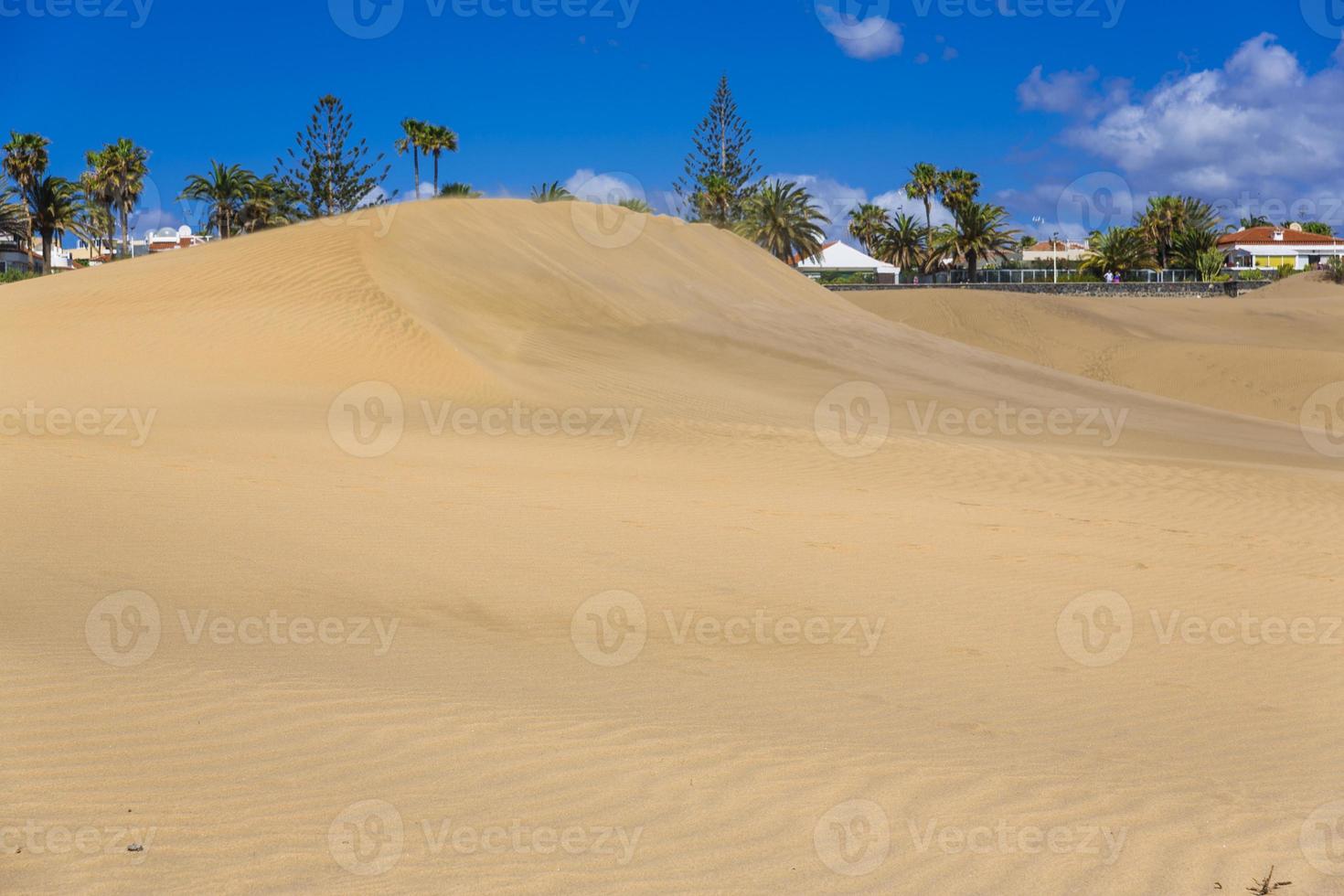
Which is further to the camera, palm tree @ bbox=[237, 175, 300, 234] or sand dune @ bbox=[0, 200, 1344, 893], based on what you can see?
palm tree @ bbox=[237, 175, 300, 234]

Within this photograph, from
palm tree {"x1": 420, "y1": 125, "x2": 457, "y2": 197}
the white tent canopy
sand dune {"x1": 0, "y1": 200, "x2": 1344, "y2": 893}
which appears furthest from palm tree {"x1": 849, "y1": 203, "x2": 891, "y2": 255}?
sand dune {"x1": 0, "y1": 200, "x2": 1344, "y2": 893}

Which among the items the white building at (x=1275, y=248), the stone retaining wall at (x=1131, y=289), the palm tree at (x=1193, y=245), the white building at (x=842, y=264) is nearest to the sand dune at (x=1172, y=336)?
the stone retaining wall at (x=1131, y=289)

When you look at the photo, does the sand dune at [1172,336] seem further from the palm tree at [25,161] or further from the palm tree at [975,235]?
the palm tree at [25,161]

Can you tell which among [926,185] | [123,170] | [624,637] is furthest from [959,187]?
[624,637]

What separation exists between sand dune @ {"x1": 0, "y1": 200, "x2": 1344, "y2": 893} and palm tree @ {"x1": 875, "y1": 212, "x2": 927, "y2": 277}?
6013cm

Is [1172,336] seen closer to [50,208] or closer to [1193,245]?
[1193,245]

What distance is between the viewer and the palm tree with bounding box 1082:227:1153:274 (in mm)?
68375

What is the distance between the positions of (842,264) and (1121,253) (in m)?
22.1

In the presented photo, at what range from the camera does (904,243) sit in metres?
78.8

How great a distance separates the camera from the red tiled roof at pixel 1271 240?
94688 millimetres

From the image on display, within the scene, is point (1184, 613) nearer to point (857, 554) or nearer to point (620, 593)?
point (857, 554)

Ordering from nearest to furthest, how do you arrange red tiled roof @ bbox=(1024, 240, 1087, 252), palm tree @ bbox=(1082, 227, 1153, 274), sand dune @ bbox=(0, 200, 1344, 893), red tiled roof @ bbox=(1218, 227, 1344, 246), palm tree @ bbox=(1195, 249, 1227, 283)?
sand dune @ bbox=(0, 200, 1344, 893), palm tree @ bbox=(1195, 249, 1227, 283), palm tree @ bbox=(1082, 227, 1153, 274), red tiled roof @ bbox=(1218, 227, 1344, 246), red tiled roof @ bbox=(1024, 240, 1087, 252)

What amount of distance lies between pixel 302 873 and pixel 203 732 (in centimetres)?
120

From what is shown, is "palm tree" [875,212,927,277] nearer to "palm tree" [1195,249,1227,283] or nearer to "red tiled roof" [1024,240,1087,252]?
"palm tree" [1195,249,1227,283]
